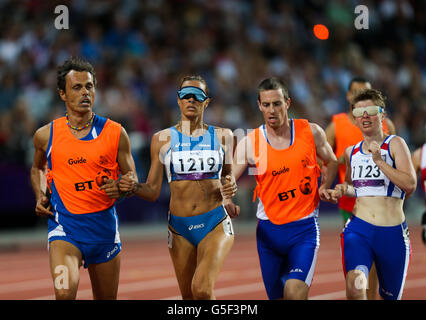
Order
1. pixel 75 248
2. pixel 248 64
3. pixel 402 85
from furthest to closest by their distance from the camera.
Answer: pixel 402 85 < pixel 248 64 < pixel 75 248

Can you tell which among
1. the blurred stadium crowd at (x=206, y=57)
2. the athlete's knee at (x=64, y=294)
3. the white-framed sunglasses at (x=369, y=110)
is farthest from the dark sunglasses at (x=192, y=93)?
the blurred stadium crowd at (x=206, y=57)

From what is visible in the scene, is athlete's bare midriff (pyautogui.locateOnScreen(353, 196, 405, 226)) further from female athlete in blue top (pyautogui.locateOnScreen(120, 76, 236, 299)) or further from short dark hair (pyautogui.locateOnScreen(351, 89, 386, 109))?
female athlete in blue top (pyautogui.locateOnScreen(120, 76, 236, 299))

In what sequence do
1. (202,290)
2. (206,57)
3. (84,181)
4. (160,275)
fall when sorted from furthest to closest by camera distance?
(206,57) < (160,275) < (84,181) < (202,290)

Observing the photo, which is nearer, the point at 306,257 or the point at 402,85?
the point at 306,257

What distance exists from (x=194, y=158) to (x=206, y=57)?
1141 centimetres

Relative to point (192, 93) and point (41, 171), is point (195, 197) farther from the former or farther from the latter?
point (41, 171)

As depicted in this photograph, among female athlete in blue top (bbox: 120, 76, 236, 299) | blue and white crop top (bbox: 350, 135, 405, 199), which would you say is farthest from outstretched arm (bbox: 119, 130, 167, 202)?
blue and white crop top (bbox: 350, 135, 405, 199)

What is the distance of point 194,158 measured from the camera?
20.6ft

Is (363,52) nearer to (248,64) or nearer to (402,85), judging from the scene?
(402,85)

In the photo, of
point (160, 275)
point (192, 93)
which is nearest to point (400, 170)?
point (192, 93)

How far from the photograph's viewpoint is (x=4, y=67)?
47.0 feet

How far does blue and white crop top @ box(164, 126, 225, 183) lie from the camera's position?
6.25 m
